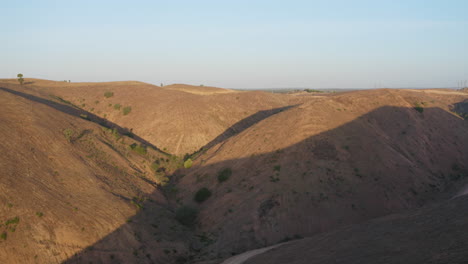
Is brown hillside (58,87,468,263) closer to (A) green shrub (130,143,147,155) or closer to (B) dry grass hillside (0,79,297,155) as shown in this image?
(A) green shrub (130,143,147,155)

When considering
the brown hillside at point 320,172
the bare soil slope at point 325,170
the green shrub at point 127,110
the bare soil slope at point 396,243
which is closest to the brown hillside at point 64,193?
the brown hillside at point 320,172

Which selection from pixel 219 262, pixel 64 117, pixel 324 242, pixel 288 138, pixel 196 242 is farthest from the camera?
pixel 64 117

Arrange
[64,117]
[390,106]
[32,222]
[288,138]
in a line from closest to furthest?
1. [32,222]
2. [288,138]
3. [64,117]
4. [390,106]

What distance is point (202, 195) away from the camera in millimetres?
29047

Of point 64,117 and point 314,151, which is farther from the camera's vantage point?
point 64,117

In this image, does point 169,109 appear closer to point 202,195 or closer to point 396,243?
point 202,195

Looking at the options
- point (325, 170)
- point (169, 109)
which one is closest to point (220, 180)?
point (325, 170)

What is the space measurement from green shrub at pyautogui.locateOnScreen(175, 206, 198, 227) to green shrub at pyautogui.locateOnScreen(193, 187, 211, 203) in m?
2.43

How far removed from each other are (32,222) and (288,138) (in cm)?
2176

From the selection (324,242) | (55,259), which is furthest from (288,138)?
(55,259)

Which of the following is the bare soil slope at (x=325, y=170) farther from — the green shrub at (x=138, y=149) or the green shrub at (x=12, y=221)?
the green shrub at (x=12, y=221)

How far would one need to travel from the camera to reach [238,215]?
2506 centimetres

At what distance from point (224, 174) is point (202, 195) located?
2866mm

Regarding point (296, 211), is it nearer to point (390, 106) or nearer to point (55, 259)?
point (55, 259)
